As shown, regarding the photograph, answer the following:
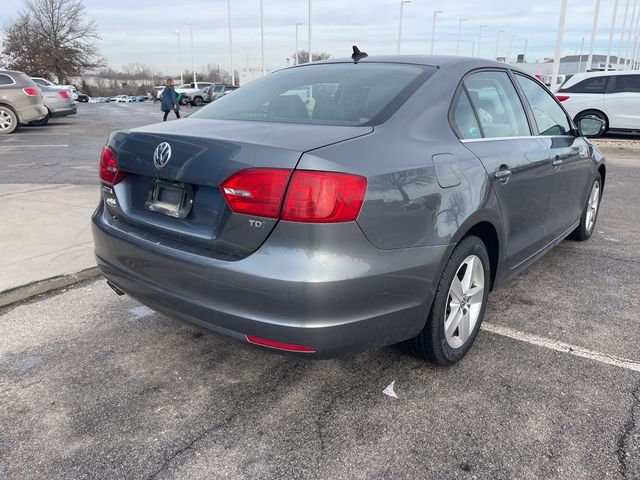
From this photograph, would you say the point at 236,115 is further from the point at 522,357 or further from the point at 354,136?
the point at 522,357

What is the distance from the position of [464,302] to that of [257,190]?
1.38 metres

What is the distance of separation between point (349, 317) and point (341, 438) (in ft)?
1.85

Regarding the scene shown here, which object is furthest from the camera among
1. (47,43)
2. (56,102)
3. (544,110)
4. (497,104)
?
(47,43)

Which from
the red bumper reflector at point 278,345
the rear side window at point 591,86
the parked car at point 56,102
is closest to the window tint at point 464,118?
the red bumper reflector at point 278,345

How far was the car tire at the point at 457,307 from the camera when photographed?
255 centimetres

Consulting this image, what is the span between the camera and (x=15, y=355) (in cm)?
299

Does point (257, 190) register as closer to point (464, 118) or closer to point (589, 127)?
point (464, 118)

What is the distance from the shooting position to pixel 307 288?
6.62 feet

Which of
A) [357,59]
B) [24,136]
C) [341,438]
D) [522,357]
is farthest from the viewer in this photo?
[24,136]

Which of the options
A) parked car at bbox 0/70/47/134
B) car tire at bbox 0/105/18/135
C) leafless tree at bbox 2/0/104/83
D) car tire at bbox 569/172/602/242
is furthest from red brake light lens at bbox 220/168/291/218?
leafless tree at bbox 2/0/104/83

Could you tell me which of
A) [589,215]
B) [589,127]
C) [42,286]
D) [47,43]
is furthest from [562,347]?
[47,43]

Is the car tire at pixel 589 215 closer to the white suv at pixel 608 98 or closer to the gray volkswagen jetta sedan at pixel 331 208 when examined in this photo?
the gray volkswagen jetta sedan at pixel 331 208

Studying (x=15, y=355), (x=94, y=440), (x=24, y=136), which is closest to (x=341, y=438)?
(x=94, y=440)

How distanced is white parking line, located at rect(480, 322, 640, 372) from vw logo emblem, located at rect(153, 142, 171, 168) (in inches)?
85.9
